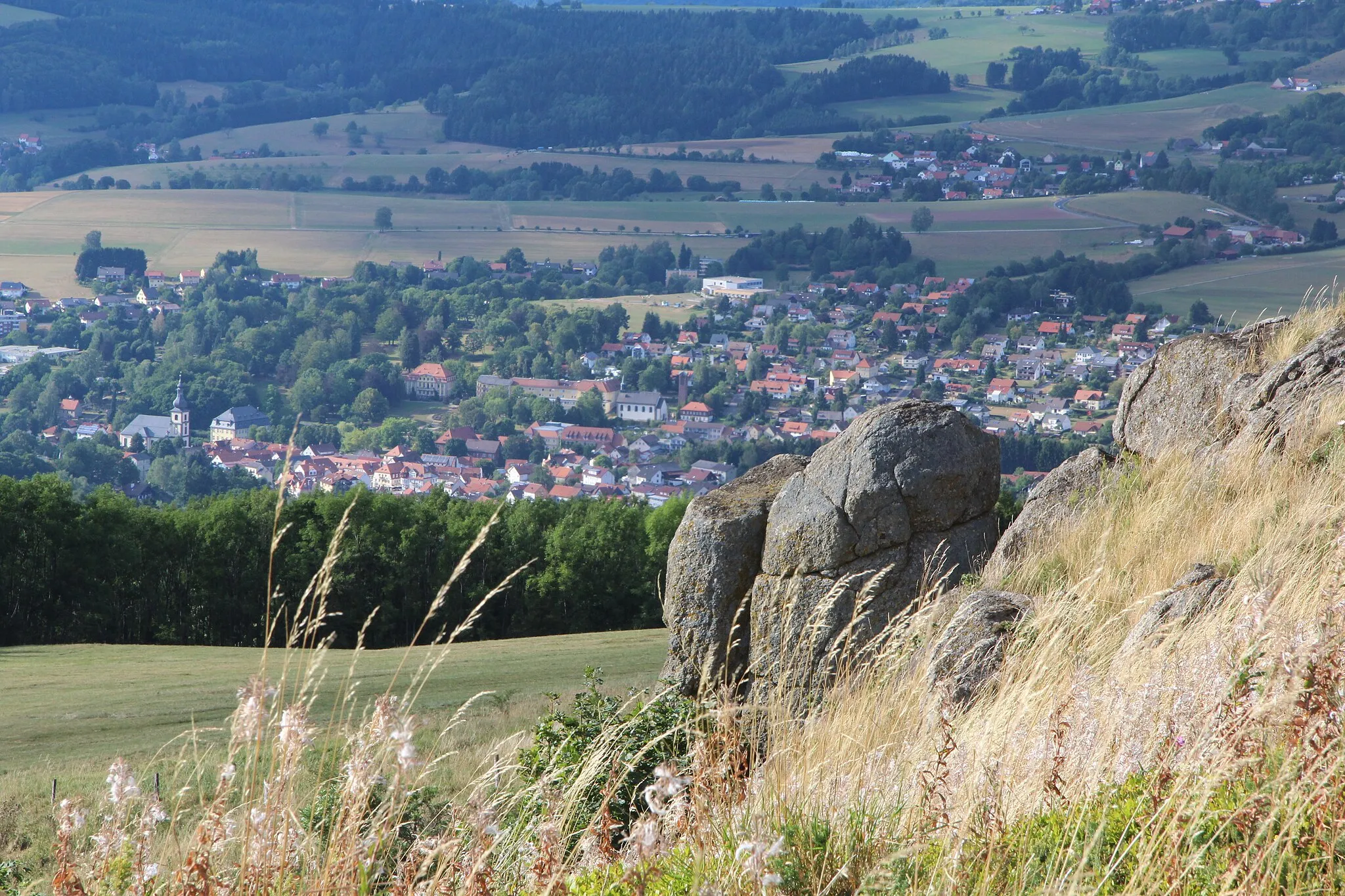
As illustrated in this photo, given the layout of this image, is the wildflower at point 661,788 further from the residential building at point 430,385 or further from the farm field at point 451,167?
the farm field at point 451,167

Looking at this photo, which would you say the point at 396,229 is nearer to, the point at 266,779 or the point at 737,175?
the point at 737,175

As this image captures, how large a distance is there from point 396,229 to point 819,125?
73938 millimetres

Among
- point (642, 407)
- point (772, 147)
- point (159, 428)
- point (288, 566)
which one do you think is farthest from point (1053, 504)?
point (772, 147)

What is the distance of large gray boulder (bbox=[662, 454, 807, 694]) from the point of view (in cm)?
1207

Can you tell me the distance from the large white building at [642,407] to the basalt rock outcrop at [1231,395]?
82219mm

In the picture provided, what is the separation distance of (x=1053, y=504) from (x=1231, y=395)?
2164mm

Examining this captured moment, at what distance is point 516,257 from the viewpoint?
5468 inches

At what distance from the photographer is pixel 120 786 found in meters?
3.03

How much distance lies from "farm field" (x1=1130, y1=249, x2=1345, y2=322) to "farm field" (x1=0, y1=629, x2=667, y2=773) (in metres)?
63.8

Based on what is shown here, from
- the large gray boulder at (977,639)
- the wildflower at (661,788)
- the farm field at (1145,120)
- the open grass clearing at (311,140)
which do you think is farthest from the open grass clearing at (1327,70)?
the wildflower at (661,788)

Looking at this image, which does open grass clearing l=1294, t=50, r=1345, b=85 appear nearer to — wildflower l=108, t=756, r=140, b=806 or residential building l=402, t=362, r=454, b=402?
residential building l=402, t=362, r=454, b=402

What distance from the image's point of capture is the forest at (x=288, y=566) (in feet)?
115

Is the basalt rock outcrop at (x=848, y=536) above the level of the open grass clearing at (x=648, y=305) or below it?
above

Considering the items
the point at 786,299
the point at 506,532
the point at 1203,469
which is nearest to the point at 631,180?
the point at 786,299
